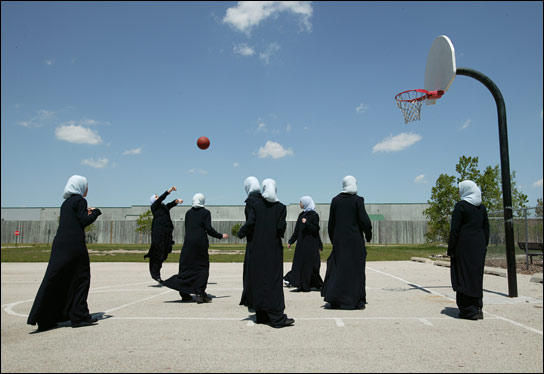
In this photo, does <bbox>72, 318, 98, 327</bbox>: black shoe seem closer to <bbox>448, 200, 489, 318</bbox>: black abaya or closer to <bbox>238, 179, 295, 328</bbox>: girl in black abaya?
<bbox>238, 179, 295, 328</bbox>: girl in black abaya

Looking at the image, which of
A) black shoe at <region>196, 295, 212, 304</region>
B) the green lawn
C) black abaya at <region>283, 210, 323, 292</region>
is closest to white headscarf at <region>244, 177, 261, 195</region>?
black shoe at <region>196, 295, 212, 304</region>

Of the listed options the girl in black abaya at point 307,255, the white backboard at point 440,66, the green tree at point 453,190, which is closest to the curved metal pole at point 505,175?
the white backboard at point 440,66

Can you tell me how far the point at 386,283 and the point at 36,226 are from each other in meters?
44.5

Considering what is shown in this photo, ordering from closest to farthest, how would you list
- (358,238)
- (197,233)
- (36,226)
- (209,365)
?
(209,365), (358,238), (197,233), (36,226)

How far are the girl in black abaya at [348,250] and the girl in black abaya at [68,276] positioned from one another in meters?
3.96

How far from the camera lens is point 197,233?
875 centimetres

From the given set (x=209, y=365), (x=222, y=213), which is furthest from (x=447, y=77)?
(x=222, y=213)

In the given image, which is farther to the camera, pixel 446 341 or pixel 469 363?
pixel 446 341

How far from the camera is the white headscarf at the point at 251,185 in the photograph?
7.03 meters

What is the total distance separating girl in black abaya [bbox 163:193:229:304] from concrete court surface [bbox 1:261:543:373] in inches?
12.7

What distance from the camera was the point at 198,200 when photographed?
9.12m

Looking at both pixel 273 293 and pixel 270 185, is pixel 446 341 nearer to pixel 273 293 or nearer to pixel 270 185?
pixel 273 293

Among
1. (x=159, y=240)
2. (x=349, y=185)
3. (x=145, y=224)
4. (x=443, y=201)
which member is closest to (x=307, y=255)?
(x=349, y=185)

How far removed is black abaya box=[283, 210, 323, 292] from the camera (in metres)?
10.3
